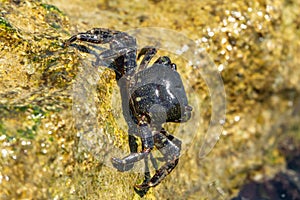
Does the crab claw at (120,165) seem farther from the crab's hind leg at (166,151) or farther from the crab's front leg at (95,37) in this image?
the crab's front leg at (95,37)

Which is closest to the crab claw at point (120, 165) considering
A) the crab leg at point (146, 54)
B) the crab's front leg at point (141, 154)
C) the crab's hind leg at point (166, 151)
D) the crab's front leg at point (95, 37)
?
the crab's front leg at point (141, 154)

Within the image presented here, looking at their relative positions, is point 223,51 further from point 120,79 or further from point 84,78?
point 84,78

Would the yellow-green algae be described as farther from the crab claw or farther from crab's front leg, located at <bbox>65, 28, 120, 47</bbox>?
crab's front leg, located at <bbox>65, 28, 120, 47</bbox>

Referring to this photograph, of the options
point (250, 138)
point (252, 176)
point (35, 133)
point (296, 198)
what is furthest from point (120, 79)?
point (296, 198)

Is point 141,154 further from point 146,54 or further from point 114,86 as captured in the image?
point 146,54

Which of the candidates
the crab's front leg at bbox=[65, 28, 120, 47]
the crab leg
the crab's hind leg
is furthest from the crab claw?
the crab's front leg at bbox=[65, 28, 120, 47]

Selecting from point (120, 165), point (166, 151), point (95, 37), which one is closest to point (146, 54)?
point (95, 37)

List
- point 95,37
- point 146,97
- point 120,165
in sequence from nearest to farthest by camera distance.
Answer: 1. point 120,165
2. point 146,97
3. point 95,37
